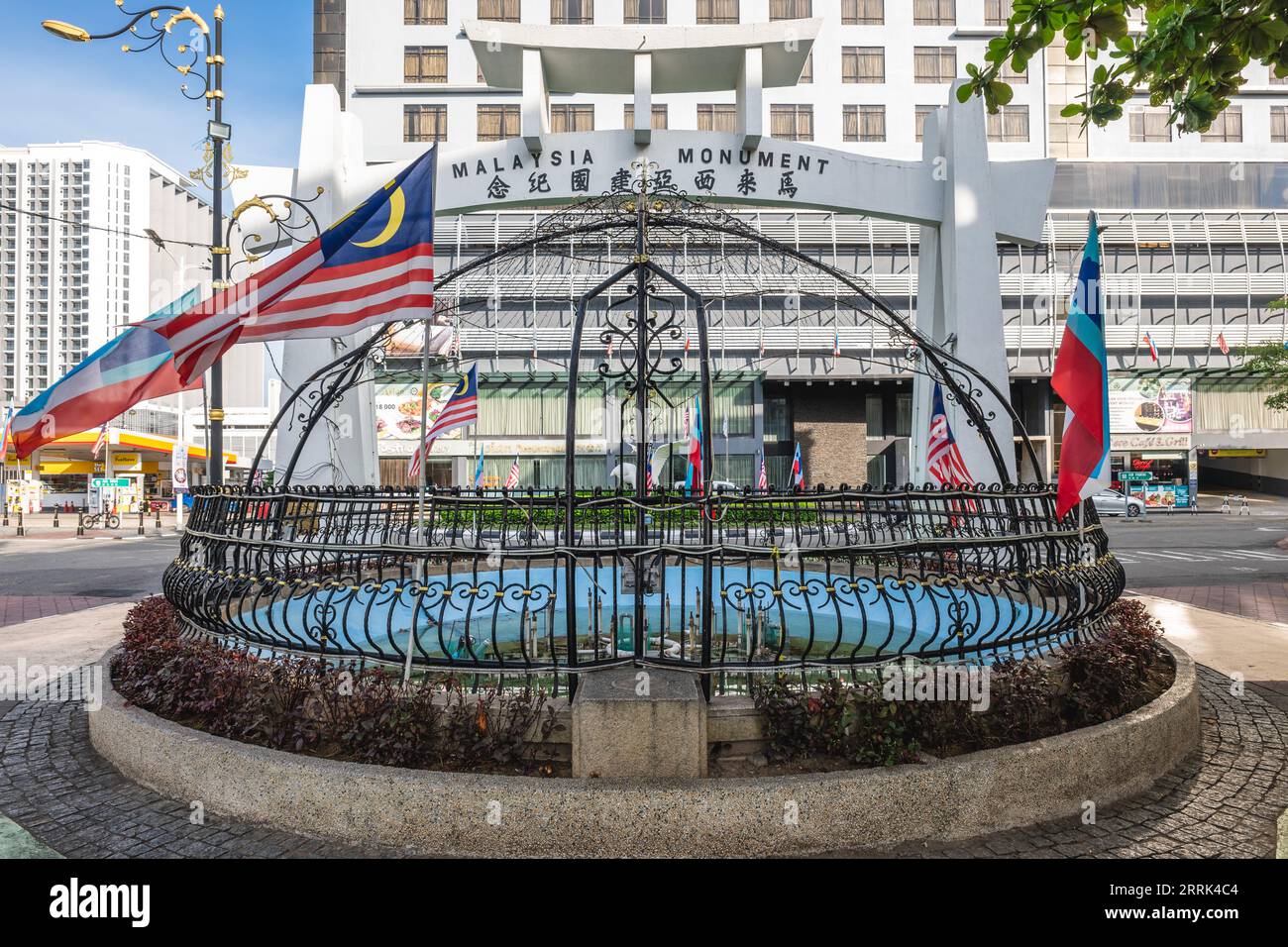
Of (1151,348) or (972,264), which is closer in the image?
(972,264)

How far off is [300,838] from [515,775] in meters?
1.14

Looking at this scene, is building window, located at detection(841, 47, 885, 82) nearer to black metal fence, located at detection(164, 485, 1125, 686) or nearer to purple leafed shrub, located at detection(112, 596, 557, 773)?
black metal fence, located at detection(164, 485, 1125, 686)

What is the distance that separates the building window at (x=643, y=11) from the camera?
34.8 m

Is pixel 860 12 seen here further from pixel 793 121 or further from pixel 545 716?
pixel 545 716

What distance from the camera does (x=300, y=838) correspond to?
3648mm

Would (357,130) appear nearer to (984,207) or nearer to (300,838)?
(984,207)

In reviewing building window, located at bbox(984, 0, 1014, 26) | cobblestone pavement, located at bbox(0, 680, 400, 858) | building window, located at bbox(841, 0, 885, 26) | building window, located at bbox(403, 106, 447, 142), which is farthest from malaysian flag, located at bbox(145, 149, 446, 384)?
building window, located at bbox(984, 0, 1014, 26)

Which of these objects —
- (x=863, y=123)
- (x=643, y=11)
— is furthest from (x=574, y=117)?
(x=863, y=123)

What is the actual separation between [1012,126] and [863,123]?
7.67m

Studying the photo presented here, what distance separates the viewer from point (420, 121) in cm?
3488

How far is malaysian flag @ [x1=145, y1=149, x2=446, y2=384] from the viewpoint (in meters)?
5.22

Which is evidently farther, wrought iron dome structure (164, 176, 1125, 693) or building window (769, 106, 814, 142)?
building window (769, 106, 814, 142)

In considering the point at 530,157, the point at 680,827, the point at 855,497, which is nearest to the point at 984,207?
the point at 530,157

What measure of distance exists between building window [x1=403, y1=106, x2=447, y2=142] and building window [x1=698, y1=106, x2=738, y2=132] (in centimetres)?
1263
